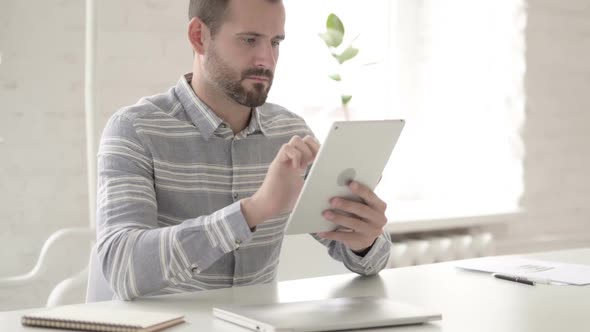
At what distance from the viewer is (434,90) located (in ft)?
13.2

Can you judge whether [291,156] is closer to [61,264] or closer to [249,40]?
[249,40]

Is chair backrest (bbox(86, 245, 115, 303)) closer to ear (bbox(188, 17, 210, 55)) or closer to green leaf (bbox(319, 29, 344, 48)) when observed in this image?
ear (bbox(188, 17, 210, 55))

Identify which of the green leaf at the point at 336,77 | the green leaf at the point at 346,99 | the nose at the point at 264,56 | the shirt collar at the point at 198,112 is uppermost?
the green leaf at the point at 336,77

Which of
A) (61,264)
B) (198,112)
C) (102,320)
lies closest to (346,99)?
(61,264)

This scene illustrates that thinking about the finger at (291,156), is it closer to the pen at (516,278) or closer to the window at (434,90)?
the pen at (516,278)

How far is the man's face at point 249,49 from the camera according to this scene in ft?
6.65

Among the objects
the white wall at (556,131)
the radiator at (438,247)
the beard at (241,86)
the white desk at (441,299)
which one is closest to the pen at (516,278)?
the white desk at (441,299)

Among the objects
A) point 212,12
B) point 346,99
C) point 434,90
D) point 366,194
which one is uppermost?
point 434,90

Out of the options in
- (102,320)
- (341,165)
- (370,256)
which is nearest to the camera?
(102,320)

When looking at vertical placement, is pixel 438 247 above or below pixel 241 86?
below

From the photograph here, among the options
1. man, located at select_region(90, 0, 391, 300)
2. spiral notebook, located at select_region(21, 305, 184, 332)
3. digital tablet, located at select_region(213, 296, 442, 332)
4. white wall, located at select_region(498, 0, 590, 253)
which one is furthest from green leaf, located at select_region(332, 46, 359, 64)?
spiral notebook, located at select_region(21, 305, 184, 332)

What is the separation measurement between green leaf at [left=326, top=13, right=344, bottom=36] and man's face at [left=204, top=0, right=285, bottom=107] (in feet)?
4.64

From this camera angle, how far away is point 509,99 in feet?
12.7

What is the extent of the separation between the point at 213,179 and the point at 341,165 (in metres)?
0.50
